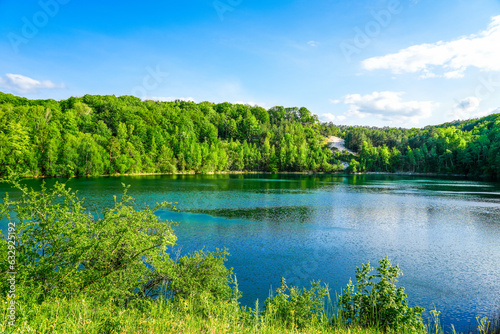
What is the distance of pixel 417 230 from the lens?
82.4 feet

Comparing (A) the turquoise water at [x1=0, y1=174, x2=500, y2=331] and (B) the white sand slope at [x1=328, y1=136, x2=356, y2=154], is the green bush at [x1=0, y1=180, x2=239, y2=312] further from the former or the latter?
(B) the white sand slope at [x1=328, y1=136, x2=356, y2=154]

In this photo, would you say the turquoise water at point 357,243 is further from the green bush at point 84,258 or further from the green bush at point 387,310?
the green bush at point 387,310

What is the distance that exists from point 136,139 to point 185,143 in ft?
64.7

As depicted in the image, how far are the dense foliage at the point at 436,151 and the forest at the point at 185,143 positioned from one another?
0.44 m

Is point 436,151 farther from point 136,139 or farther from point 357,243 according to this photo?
point 357,243

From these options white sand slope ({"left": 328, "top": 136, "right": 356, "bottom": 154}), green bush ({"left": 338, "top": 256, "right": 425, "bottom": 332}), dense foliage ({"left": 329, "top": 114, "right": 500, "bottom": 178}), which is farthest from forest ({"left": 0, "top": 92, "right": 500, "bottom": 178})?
green bush ({"left": 338, "top": 256, "right": 425, "bottom": 332})

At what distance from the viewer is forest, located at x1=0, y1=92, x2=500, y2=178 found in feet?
238

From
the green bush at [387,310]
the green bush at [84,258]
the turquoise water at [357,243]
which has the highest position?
the green bush at [84,258]

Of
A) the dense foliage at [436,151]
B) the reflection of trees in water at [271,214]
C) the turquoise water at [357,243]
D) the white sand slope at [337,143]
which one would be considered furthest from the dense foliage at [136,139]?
the turquoise water at [357,243]

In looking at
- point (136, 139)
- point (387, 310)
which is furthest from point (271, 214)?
point (136, 139)

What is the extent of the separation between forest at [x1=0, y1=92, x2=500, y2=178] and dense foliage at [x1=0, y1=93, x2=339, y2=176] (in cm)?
26

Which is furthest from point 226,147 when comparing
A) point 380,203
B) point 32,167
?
point 380,203

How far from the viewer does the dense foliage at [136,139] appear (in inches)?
2768

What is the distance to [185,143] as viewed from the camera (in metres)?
113
